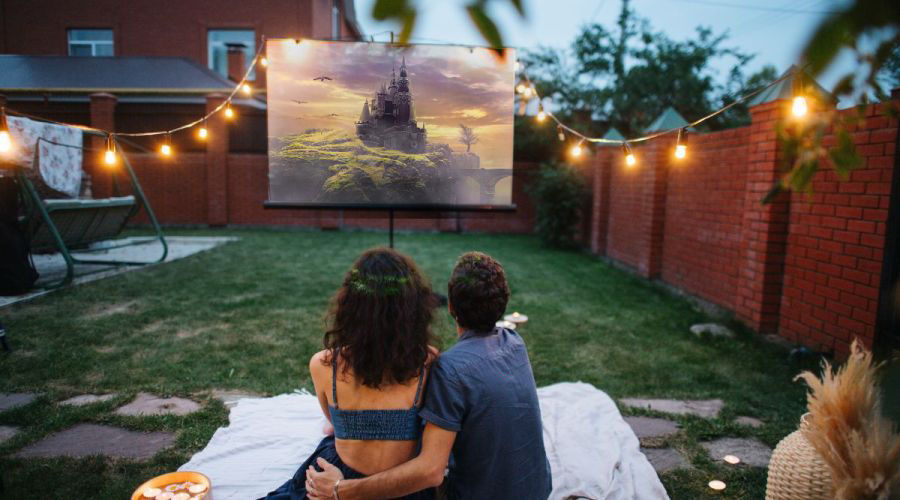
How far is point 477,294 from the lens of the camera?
1822 millimetres

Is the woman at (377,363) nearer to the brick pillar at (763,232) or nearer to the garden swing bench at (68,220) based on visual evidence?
the brick pillar at (763,232)

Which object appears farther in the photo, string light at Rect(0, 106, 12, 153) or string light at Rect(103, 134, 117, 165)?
string light at Rect(103, 134, 117, 165)

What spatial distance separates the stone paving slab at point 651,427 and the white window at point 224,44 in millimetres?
15843

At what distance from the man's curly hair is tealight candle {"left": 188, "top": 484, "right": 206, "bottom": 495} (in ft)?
4.03

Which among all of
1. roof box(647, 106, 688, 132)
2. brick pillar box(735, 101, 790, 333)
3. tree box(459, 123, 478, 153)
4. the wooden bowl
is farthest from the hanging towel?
roof box(647, 106, 688, 132)

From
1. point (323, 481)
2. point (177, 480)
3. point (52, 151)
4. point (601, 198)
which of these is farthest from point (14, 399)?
point (601, 198)

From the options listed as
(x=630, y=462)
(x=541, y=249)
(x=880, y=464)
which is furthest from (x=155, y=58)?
(x=880, y=464)

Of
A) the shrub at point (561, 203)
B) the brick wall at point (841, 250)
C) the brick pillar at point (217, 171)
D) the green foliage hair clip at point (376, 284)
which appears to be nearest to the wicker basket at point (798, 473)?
the green foliage hair clip at point (376, 284)

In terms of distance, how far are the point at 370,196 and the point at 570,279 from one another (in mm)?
4558

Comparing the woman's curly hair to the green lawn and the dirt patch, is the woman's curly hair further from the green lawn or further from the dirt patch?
the dirt patch

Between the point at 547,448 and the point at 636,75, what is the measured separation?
58.3ft

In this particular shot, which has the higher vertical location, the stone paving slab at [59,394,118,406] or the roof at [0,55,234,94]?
the roof at [0,55,234,94]

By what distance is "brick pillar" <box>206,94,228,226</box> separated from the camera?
45.2 feet

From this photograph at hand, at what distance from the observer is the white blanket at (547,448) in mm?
2566
